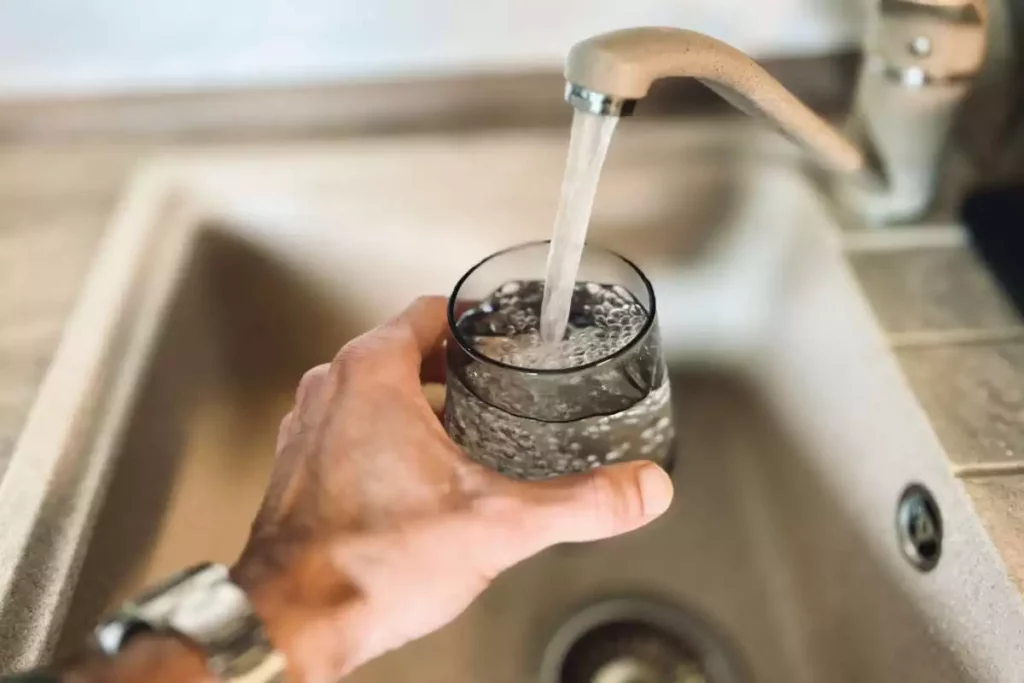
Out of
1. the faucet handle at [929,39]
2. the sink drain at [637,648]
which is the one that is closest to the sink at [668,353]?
the sink drain at [637,648]

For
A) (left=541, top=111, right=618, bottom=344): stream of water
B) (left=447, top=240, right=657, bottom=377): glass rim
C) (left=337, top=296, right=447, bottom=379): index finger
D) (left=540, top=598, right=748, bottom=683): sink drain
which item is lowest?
(left=540, top=598, right=748, bottom=683): sink drain

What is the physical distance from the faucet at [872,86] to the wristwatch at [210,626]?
0.25 meters

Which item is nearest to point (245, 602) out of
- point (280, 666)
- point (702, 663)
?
point (280, 666)

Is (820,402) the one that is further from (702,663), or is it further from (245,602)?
(245,602)

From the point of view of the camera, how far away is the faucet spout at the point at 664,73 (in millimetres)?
400

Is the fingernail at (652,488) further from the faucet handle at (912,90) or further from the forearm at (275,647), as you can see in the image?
the faucet handle at (912,90)

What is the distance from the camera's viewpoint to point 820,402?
611 mm

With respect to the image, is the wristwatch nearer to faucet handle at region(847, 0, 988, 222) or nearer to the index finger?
the index finger

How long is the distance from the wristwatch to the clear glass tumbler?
0.13 m

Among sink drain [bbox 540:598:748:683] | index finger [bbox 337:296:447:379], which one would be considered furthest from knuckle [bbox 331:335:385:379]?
sink drain [bbox 540:598:748:683]

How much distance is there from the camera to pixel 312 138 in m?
0.70

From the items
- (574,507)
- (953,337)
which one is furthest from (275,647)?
(953,337)

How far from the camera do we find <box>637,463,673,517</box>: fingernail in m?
0.42

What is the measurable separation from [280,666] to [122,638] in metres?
0.06
